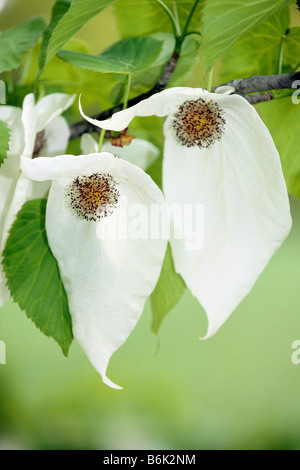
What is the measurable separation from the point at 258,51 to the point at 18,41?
13 centimetres

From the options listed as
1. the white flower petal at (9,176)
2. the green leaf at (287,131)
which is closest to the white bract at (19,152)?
the white flower petal at (9,176)

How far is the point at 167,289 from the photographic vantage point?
0.26 metres

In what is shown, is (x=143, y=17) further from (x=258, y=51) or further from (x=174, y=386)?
(x=174, y=386)

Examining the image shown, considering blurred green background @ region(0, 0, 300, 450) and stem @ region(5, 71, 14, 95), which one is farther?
blurred green background @ region(0, 0, 300, 450)

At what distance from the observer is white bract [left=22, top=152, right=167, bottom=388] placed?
21cm

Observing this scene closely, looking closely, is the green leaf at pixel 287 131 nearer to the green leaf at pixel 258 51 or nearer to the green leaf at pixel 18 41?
the green leaf at pixel 258 51

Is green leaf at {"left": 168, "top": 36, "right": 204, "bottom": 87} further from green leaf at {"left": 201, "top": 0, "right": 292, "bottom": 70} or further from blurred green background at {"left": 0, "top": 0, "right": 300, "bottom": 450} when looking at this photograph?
blurred green background at {"left": 0, "top": 0, "right": 300, "bottom": 450}

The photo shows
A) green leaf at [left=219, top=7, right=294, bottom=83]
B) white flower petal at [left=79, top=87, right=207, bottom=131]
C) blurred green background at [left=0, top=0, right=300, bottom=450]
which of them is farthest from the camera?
blurred green background at [left=0, top=0, right=300, bottom=450]

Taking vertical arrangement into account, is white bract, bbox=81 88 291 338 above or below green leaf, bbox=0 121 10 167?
below

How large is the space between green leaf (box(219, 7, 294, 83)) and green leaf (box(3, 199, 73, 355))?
13cm

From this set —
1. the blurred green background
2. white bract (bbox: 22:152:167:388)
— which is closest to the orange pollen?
white bract (bbox: 22:152:167:388)

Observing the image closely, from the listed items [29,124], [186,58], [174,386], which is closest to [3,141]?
[29,124]
